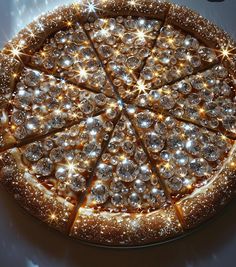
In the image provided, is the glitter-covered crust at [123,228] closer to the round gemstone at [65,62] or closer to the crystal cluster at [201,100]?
the crystal cluster at [201,100]

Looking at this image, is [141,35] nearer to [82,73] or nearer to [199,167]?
[82,73]

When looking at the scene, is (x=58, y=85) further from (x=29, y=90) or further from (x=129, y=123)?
(x=129, y=123)

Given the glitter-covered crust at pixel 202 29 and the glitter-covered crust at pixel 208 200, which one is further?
the glitter-covered crust at pixel 202 29

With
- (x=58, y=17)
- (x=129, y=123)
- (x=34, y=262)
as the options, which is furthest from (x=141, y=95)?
(x=34, y=262)

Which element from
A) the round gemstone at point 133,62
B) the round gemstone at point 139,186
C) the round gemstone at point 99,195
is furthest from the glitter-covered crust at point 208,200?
the round gemstone at point 133,62

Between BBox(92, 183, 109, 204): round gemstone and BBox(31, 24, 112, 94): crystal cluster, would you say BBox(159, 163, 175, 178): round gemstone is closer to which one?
BBox(92, 183, 109, 204): round gemstone

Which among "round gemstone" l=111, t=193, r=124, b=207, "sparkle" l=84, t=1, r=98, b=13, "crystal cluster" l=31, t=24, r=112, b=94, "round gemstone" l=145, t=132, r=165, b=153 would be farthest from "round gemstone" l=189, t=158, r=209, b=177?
"sparkle" l=84, t=1, r=98, b=13

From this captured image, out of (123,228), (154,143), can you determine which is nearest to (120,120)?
(154,143)
